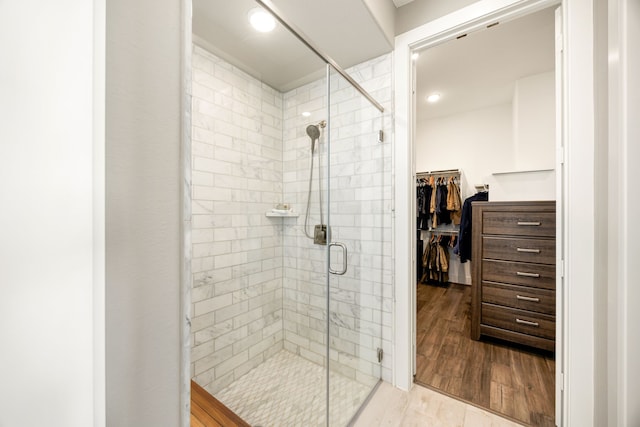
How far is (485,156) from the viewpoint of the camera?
3.75m

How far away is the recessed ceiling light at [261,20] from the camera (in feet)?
3.52

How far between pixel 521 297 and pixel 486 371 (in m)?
0.72

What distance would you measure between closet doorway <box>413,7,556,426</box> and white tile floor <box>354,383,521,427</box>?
0.09 metres

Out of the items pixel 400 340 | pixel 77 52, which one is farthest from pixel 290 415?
pixel 77 52

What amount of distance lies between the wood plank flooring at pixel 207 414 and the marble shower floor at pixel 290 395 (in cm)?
43

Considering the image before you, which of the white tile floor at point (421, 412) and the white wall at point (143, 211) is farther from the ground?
the white wall at point (143, 211)

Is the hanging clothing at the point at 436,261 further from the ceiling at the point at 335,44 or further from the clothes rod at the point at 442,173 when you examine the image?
the ceiling at the point at 335,44

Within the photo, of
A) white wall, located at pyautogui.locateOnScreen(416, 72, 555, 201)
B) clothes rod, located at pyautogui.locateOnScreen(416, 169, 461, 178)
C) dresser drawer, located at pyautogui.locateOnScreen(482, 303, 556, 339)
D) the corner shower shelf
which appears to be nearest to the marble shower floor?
the corner shower shelf

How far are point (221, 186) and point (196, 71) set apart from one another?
2.09 feet

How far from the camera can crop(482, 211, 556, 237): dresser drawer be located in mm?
1970

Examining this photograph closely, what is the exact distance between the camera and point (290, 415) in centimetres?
133

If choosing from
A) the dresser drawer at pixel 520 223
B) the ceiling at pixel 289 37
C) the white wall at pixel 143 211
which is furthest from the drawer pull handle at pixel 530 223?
the white wall at pixel 143 211

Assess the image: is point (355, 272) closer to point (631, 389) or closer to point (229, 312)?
point (229, 312)

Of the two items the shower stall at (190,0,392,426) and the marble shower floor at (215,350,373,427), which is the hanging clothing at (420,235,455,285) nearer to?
the shower stall at (190,0,392,426)
